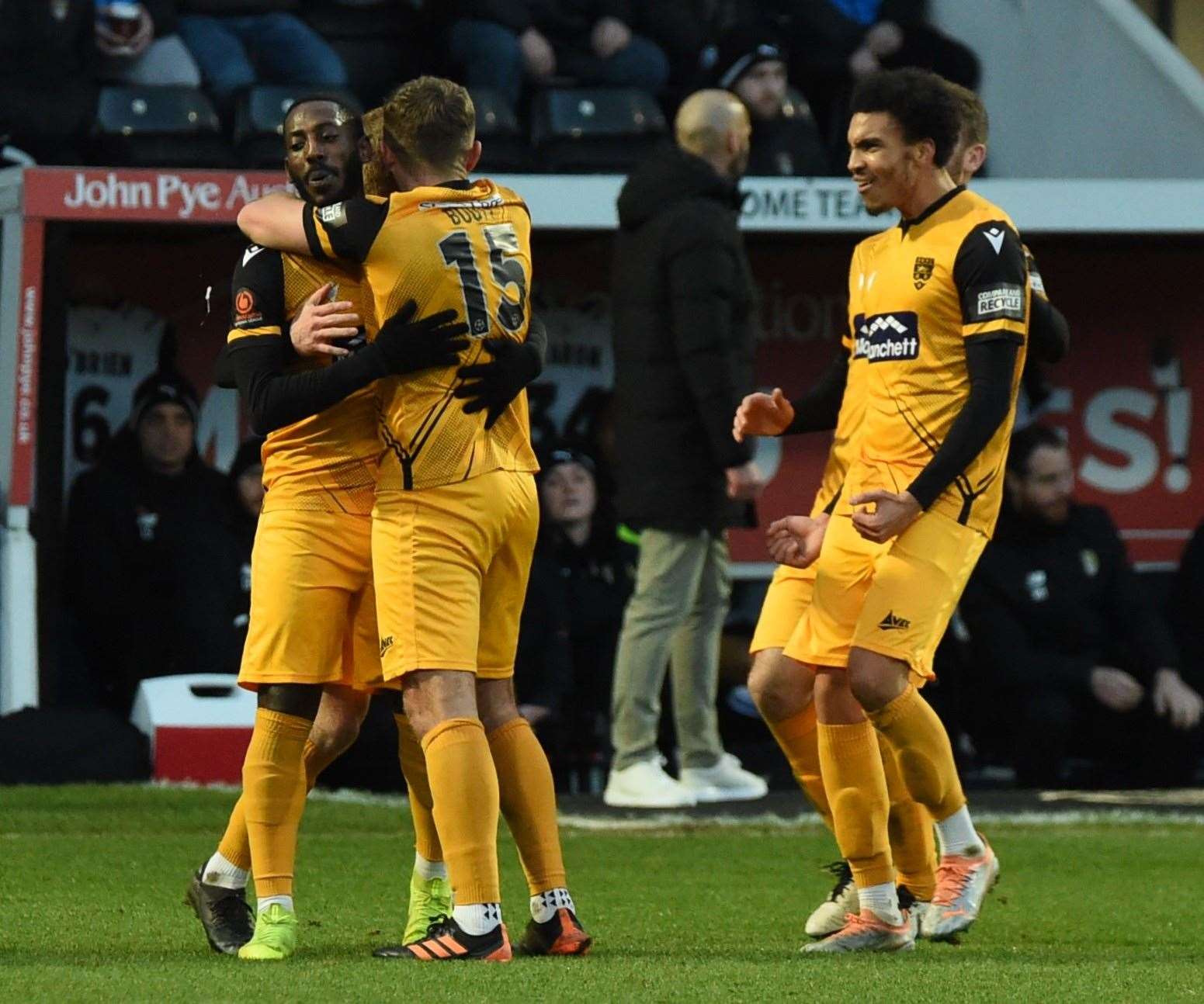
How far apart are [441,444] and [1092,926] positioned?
2.11 meters

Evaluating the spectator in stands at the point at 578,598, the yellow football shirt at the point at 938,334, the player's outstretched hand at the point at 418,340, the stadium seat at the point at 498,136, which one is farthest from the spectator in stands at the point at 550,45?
the player's outstretched hand at the point at 418,340

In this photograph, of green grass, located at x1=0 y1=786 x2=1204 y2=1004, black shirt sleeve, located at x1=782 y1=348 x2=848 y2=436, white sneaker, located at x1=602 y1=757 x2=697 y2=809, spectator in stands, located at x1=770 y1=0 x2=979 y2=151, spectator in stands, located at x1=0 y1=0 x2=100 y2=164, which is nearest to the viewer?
green grass, located at x1=0 y1=786 x2=1204 y2=1004

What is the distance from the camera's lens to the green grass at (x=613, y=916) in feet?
14.6

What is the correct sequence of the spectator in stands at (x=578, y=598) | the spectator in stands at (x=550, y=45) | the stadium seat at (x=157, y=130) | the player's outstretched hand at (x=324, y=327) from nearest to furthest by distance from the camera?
the player's outstretched hand at (x=324, y=327)
the spectator in stands at (x=578, y=598)
the stadium seat at (x=157, y=130)
the spectator in stands at (x=550, y=45)

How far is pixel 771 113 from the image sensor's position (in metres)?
10.7

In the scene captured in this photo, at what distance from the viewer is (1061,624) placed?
372 inches

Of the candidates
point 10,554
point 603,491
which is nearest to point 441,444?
point 10,554

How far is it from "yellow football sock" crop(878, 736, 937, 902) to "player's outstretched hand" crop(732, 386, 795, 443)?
29.8 inches

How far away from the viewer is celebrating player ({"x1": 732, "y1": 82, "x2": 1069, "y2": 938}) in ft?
17.9

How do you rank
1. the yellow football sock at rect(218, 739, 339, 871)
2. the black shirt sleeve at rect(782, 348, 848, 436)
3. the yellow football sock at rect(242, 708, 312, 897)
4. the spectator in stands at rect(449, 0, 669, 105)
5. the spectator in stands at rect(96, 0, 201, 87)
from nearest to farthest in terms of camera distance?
Result: 1. the yellow football sock at rect(242, 708, 312, 897)
2. the yellow football sock at rect(218, 739, 339, 871)
3. the black shirt sleeve at rect(782, 348, 848, 436)
4. the spectator in stands at rect(96, 0, 201, 87)
5. the spectator in stands at rect(449, 0, 669, 105)

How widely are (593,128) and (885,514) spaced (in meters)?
5.70

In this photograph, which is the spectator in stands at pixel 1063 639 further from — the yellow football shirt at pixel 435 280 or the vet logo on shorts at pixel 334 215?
the vet logo on shorts at pixel 334 215

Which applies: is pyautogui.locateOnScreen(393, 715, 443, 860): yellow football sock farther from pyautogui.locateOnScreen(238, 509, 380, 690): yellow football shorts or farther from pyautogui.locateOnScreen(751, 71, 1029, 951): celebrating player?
pyautogui.locateOnScreen(751, 71, 1029, 951): celebrating player

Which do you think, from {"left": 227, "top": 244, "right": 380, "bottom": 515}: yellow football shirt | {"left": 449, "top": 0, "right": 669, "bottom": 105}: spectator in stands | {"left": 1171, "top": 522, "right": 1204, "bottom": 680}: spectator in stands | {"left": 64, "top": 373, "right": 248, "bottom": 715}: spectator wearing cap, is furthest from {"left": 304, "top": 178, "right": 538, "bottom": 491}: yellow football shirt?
{"left": 449, "top": 0, "right": 669, "bottom": 105}: spectator in stands
